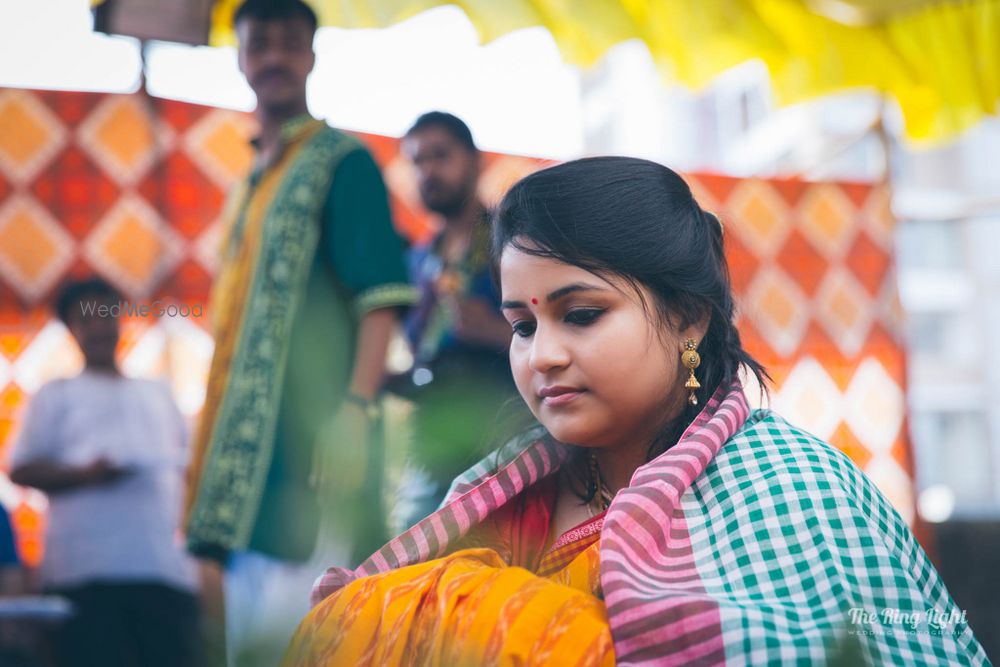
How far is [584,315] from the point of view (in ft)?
5.07

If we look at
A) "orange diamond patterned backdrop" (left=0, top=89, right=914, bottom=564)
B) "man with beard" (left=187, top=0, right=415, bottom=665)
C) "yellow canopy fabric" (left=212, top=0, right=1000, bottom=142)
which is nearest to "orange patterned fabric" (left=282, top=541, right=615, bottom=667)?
"man with beard" (left=187, top=0, right=415, bottom=665)

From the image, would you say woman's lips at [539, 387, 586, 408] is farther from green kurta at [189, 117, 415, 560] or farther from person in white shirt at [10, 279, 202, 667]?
person in white shirt at [10, 279, 202, 667]

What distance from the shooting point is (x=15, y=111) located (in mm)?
3568

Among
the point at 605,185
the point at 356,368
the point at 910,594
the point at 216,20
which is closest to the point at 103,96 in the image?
the point at 216,20

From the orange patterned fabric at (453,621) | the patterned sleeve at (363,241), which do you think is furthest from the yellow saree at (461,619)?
the patterned sleeve at (363,241)

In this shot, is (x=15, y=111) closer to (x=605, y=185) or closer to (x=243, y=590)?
(x=243, y=590)

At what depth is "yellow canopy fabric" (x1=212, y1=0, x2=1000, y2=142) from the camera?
319 centimetres

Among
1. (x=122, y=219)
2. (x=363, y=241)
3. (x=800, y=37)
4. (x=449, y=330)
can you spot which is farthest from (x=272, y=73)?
(x=800, y=37)

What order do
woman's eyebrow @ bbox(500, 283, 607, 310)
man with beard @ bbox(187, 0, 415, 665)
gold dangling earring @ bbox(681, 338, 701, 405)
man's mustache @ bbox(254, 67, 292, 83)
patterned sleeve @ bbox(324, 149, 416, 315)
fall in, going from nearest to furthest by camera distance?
woman's eyebrow @ bbox(500, 283, 607, 310)
gold dangling earring @ bbox(681, 338, 701, 405)
man with beard @ bbox(187, 0, 415, 665)
patterned sleeve @ bbox(324, 149, 416, 315)
man's mustache @ bbox(254, 67, 292, 83)

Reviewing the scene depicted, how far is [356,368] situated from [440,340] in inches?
18.5

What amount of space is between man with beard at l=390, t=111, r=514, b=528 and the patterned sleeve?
25 cm

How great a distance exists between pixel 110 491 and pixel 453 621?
233 cm

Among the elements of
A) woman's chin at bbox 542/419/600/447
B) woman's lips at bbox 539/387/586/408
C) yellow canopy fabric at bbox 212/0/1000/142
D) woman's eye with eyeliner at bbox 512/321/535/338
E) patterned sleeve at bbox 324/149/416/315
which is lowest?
woman's chin at bbox 542/419/600/447

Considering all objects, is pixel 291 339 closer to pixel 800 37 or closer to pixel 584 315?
pixel 584 315
